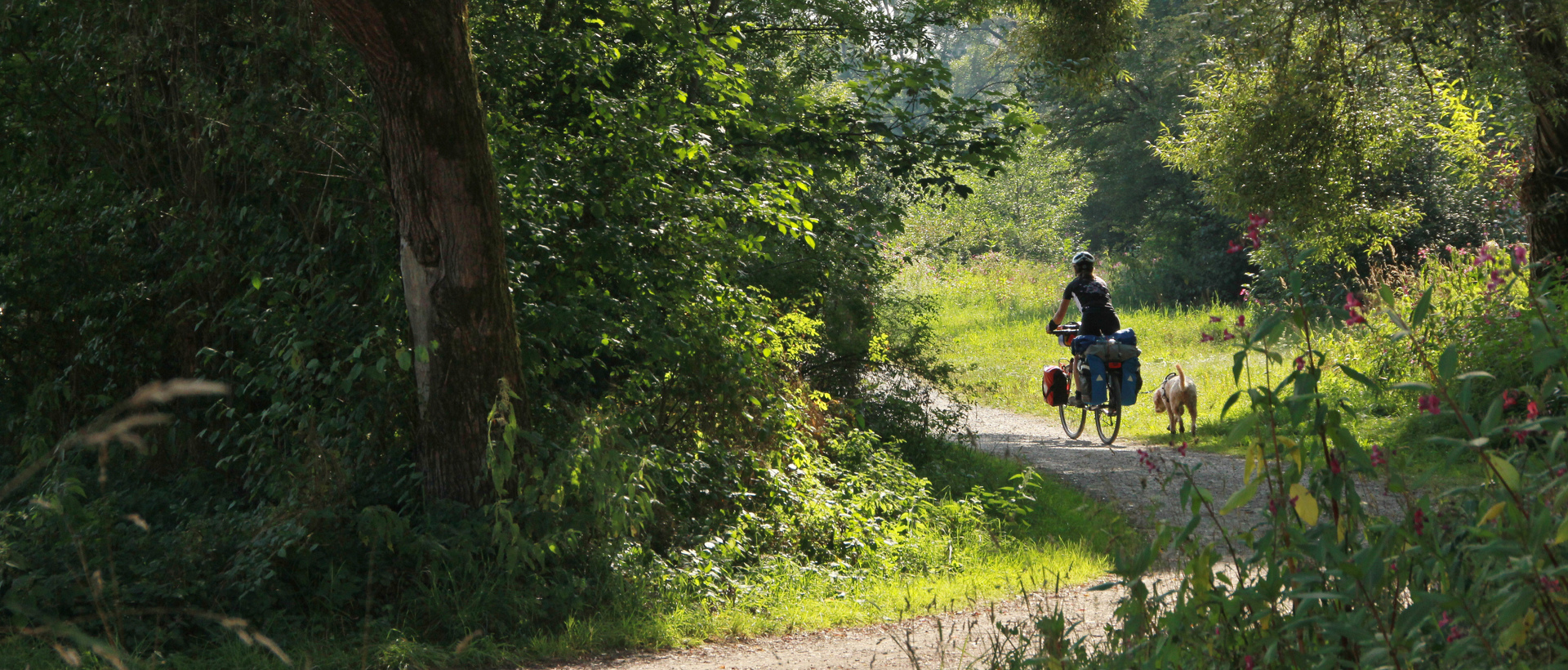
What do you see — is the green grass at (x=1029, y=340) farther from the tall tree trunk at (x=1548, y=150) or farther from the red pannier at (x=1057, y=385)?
the tall tree trunk at (x=1548, y=150)

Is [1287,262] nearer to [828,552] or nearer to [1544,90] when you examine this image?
[828,552]

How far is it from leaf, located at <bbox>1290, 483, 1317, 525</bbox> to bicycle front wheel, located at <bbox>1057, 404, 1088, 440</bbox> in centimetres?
1172

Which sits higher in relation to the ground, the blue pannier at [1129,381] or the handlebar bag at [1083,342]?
the handlebar bag at [1083,342]

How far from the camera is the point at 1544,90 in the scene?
9.16m

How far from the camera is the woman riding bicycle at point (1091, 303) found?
12781 millimetres

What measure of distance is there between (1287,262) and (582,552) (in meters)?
4.27

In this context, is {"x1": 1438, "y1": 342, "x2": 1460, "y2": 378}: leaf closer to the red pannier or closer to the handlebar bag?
the handlebar bag

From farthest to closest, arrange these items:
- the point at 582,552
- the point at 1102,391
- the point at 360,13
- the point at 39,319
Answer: the point at 1102,391, the point at 39,319, the point at 582,552, the point at 360,13

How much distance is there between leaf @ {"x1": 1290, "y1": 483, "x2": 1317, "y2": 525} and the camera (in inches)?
104

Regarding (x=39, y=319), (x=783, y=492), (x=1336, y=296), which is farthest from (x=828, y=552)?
(x=1336, y=296)

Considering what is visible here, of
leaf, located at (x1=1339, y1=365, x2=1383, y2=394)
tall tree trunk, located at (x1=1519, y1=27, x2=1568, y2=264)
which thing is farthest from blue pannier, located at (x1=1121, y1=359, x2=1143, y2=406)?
leaf, located at (x1=1339, y1=365, x2=1383, y2=394)

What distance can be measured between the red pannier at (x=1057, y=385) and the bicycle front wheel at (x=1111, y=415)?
1.39ft

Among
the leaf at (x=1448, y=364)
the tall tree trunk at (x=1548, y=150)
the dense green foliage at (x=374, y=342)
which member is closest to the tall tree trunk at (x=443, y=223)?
the dense green foliage at (x=374, y=342)

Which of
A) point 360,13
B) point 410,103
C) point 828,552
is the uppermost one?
point 360,13
